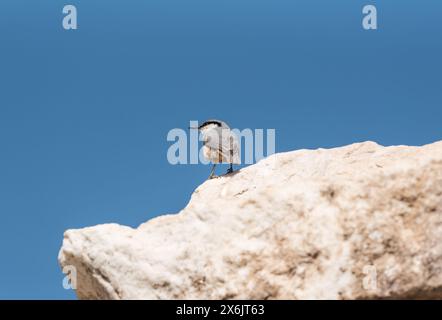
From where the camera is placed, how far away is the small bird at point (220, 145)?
14.0m

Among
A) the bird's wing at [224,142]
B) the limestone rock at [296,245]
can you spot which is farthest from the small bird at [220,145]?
the limestone rock at [296,245]

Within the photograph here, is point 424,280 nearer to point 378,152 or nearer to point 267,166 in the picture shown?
point 378,152

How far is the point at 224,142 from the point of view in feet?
46.4

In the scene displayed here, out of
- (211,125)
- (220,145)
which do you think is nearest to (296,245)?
(220,145)

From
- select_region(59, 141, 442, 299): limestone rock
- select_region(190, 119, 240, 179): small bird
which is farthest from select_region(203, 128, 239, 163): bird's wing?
select_region(59, 141, 442, 299): limestone rock

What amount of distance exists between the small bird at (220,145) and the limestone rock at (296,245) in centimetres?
535

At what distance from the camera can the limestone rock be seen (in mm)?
7934

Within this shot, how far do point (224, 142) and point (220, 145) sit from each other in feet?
0.41

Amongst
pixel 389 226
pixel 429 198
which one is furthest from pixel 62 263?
pixel 429 198

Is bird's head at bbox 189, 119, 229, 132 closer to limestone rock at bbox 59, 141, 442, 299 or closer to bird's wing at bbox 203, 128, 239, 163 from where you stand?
bird's wing at bbox 203, 128, 239, 163

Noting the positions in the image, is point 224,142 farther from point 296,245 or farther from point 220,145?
point 296,245

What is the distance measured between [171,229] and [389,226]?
2.73 metres

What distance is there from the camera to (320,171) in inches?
433
